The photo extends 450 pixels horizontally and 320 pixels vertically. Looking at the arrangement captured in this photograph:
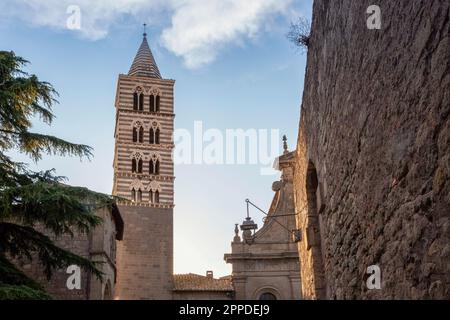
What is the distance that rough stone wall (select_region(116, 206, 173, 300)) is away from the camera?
29391 millimetres

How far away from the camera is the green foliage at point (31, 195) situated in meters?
8.20

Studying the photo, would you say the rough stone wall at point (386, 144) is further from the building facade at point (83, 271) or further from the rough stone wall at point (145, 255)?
the rough stone wall at point (145, 255)

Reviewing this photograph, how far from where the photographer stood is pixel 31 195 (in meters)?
8.01

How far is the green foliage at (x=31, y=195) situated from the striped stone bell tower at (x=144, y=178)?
799 inches

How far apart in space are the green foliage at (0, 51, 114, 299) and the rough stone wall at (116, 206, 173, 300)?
20.4 meters

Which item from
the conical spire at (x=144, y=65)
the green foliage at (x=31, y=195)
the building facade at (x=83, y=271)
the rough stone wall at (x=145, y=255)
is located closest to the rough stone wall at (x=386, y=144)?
the green foliage at (x=31, y=195)

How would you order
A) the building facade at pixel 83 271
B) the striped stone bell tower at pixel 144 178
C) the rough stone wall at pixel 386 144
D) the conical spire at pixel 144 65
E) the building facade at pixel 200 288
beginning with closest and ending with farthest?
the rough stone wall at pixel 386 144, the building facade at pixel 83 271, the building facade at pixel 200 288, the striped stone bell tower at pixel 144 178, the conical spire at pixel 144 65

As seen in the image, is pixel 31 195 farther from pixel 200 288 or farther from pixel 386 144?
pixel 200 288

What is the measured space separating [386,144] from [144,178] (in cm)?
3030

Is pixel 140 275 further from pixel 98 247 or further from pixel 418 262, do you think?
pixel 418 262

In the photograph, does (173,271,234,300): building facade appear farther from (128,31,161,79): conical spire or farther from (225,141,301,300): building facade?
(128,31,161,79): conical spire

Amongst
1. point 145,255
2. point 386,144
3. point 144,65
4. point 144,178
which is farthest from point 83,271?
point 144,65
